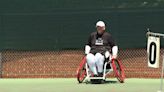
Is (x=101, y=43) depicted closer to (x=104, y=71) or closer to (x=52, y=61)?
(x=104, y=71)

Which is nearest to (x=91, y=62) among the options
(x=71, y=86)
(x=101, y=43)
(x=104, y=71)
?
(x=104, y=71)

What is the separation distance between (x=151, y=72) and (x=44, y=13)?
Result: 3229 mm

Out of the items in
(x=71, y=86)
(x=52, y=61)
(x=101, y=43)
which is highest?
(x=101, y=43)

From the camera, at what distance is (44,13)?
14.8 metres

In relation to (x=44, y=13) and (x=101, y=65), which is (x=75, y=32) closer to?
(x=44, y=13)

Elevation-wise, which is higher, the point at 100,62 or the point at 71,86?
the point at 100,62

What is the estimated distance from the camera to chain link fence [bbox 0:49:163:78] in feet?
45.4

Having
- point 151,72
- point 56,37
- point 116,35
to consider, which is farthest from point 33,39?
point 151,72

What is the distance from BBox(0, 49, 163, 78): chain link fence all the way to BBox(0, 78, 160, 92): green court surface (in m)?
1.69

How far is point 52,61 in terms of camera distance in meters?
14.9

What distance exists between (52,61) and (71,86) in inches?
167

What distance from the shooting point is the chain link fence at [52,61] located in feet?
45.4

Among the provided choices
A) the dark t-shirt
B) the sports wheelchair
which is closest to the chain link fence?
the sports wheelchair

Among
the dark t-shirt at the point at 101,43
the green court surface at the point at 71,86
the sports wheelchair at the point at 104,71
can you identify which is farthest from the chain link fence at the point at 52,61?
the dark t-shirt at the point at 101,43
